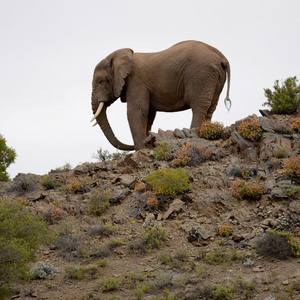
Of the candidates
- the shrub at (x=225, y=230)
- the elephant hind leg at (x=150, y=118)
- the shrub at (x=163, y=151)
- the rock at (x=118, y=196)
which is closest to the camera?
the shrub at (x=225, y=230)

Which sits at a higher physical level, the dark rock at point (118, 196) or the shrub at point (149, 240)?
the dark rock at point (118, 196)

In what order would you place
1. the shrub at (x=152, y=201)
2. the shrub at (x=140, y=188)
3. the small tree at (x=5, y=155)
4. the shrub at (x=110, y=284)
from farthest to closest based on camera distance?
1. the small tree at (x=5, y=155)
2. the shrub at (x=140, y=188)
3. the shrub at (x=152, y=201)
4. the shrub at (x=110, y=284)

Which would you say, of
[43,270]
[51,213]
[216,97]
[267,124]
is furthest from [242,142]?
[43,270]

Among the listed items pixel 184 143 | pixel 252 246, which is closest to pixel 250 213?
pixel 252 246

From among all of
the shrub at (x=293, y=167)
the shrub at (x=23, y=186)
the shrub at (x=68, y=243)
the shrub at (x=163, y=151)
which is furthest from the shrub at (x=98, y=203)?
the shrub at (x=293, y=167)

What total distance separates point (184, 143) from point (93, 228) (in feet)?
17.0

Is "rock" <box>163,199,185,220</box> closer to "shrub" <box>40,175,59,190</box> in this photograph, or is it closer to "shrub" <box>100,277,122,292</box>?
"shrub" <box>100,277,122,292</box>

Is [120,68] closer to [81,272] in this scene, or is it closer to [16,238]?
[81,272]

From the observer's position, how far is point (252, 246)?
38.7 feet

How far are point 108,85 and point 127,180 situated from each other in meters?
5.63

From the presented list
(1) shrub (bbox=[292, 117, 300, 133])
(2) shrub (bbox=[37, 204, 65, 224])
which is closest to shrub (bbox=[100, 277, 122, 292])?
(2) shrub (bbox=[37, 204, 65, 224])

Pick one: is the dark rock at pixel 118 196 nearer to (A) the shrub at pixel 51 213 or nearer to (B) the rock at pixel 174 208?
(A) the shrub at pixel 51 213

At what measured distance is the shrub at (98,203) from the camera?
47.8 feet

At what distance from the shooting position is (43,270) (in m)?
11.6
